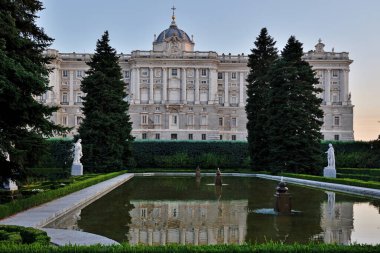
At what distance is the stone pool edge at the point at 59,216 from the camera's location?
926cm

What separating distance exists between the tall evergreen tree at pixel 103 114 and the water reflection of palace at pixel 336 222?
21300mm

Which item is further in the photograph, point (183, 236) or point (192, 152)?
point (192, 152)

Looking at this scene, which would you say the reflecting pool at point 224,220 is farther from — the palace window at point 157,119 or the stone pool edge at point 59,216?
the palace window at point 157,119

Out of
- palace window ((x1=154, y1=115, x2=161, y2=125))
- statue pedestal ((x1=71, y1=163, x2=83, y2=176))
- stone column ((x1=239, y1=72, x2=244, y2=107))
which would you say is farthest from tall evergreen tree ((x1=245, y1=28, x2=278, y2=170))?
stone column ((x1=239, y1=72, x2=244, y2=107))

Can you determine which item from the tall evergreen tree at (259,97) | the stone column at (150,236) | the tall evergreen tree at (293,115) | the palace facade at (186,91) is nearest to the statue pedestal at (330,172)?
the tall evergreen tree at (293,115)

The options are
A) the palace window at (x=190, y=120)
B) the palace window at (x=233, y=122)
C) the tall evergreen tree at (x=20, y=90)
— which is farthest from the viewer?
the palace window at (x=233, y=122)

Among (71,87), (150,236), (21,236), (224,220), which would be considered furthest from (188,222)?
(71,87)

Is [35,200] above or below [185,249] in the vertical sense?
below

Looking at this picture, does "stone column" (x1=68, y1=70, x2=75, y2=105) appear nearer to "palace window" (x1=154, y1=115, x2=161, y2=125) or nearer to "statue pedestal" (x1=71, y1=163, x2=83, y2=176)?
"palace window" (x1=154, y1=115, x2=161, y2=125)

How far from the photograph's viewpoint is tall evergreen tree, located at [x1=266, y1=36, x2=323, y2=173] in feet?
109

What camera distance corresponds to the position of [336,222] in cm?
1223

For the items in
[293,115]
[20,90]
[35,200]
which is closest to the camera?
[20,90]

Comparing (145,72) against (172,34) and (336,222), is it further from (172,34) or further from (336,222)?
(336,222)

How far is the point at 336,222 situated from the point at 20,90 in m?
8.02
